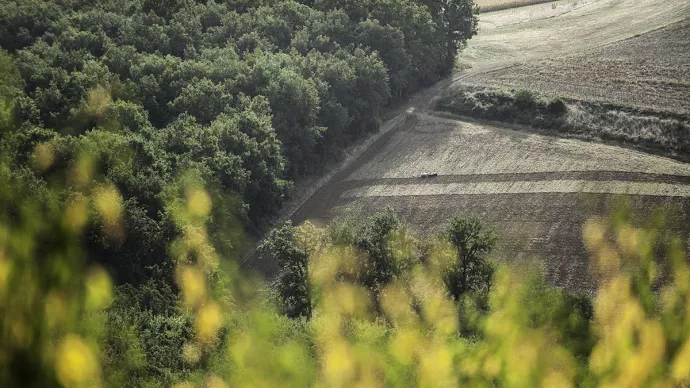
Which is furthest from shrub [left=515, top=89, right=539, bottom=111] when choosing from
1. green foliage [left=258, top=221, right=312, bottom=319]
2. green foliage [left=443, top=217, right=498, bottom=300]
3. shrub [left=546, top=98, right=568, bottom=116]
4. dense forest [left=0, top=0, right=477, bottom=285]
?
green foliage [left=258, top=221, right=312, bottom=319]

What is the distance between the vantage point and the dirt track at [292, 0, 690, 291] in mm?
49188

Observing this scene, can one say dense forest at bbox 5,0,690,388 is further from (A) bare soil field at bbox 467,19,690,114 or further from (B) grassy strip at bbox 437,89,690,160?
(A) bare soil field at bbox 467,19,690,114

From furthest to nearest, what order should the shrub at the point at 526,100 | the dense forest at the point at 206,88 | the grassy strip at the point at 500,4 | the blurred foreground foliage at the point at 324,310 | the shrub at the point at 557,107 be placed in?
the grassy strip at the point at 500,4
the shrub at the point at 526,100
the shrub at the point at 557,107
the dense forest at the point at 206,88
the blurred foreground foliage at the point at 324,310

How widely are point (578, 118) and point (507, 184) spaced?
48.2 ft

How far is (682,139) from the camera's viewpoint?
190 ft

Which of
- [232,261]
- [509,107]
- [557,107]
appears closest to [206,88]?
[232,261]

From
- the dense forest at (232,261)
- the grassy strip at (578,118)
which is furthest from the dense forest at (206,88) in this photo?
the grassy strip at (578,118)

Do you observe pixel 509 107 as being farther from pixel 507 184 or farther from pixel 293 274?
pixel 293 274

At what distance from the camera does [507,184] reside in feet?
191

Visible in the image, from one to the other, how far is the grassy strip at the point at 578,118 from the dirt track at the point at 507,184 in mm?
A: 1991

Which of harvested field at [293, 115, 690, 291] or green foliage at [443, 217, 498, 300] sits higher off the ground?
green foliage at [443, 217, 498, 300]

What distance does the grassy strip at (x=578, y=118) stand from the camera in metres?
59.2

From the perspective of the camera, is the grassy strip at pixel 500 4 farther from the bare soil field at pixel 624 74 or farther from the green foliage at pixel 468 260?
the green foliage at pixel 468 260

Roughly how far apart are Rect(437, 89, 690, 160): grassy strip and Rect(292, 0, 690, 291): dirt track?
1991 millimetres
